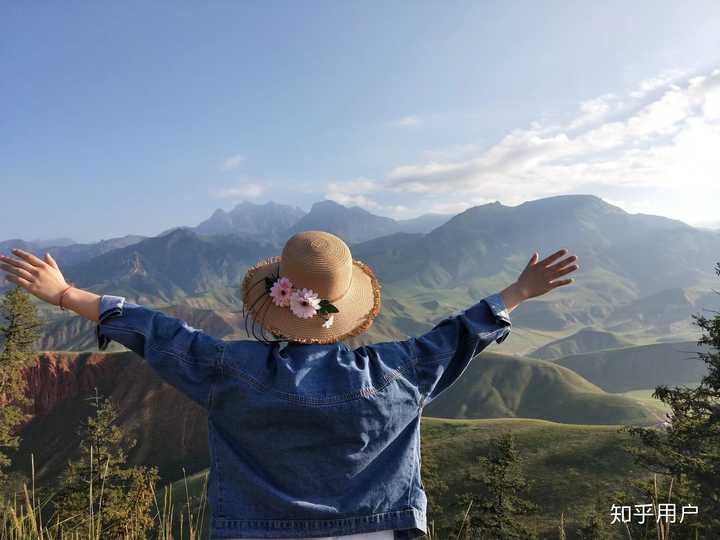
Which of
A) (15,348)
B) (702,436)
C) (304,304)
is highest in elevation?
(304,304)

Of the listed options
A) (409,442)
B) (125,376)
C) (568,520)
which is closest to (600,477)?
(568,520)

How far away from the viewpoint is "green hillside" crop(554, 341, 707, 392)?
157875 mm

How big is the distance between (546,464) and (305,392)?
4748 centimetres

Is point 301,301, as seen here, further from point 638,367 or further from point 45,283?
point 638,367

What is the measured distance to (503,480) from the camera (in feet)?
78.2

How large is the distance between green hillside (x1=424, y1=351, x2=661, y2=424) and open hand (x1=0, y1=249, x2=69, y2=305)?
111316 mm

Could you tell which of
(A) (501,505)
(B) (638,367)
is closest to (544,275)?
(A) (501,505)

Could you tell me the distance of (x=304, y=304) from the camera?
3023 mm

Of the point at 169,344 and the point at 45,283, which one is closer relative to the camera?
the point at 169,344

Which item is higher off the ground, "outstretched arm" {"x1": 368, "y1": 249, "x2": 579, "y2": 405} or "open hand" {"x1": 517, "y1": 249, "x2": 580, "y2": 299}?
"open hand" {"x1": 517, "y1": 249, "x2": 580, "y2": 299}

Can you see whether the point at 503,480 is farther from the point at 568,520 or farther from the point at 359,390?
the point at 359,390

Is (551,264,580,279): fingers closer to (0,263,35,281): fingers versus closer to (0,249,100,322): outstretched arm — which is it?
(0,249,100,322): outstretched arm

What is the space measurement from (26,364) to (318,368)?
4650 cm

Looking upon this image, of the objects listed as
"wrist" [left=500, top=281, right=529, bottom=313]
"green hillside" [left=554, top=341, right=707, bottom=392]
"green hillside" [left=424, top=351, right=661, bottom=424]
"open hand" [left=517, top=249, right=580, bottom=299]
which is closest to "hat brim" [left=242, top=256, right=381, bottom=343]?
"wrist" [left=500, top=281, right=529, bottom=313]
